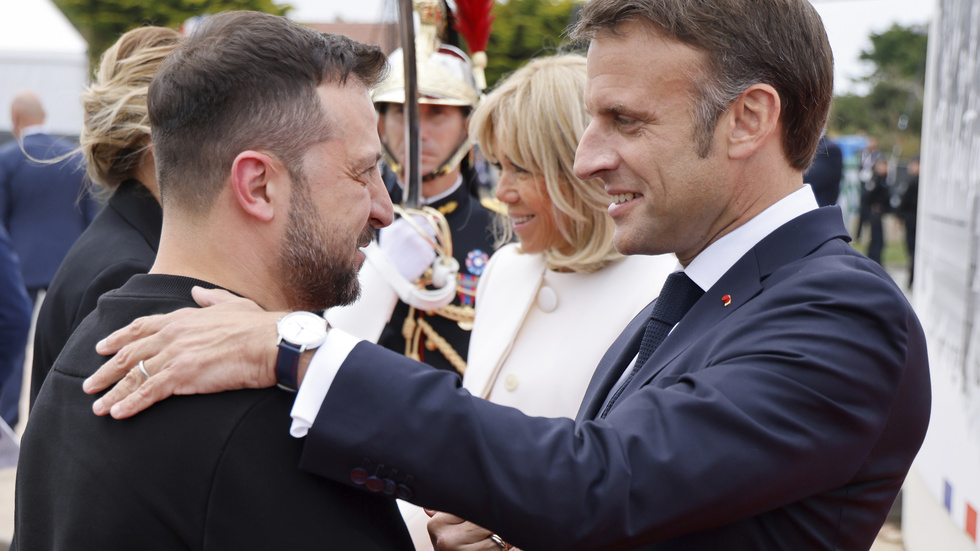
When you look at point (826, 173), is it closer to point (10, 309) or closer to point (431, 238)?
point (431, 238)

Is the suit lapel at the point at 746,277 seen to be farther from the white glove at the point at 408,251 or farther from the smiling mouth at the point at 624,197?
the white glove at the point at 408,251

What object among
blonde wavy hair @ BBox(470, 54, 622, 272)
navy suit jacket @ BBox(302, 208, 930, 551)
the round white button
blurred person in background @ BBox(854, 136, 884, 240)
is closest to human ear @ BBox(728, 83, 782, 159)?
navy suit jacket @ BBox(302, 208, 930, 551)

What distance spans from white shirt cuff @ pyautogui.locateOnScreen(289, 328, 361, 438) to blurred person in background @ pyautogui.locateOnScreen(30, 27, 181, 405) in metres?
1.04

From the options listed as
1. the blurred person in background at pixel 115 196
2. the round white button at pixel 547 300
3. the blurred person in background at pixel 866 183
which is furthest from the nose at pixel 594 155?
the blurred person in background at pixel 866 183

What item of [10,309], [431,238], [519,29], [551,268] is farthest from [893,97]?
[10,309]

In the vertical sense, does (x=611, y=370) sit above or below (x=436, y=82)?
below

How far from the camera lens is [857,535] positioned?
156 cm

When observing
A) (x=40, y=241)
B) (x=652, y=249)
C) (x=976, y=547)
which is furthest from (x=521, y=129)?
(x=40, y=241)

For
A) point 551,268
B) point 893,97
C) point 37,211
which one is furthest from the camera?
point 893,97

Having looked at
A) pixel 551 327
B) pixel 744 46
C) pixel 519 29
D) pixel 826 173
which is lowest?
pixel 519 29

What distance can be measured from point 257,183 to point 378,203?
27 cm

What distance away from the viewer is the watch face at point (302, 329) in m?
1.38

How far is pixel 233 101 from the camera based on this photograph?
58.7 inches

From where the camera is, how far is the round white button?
9.30ft
